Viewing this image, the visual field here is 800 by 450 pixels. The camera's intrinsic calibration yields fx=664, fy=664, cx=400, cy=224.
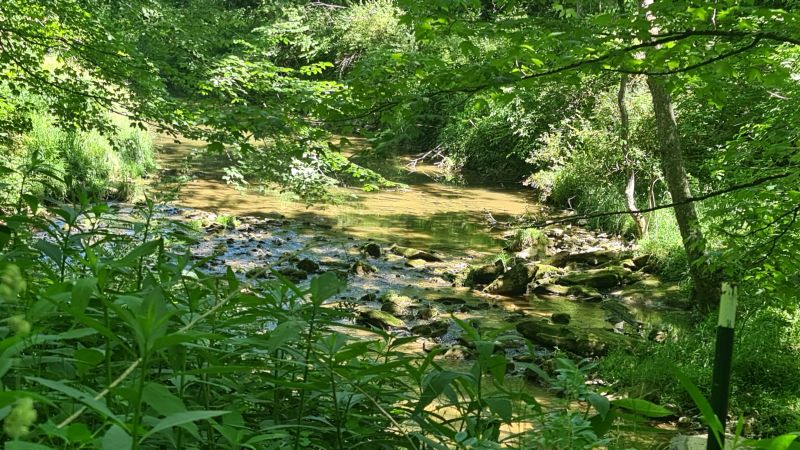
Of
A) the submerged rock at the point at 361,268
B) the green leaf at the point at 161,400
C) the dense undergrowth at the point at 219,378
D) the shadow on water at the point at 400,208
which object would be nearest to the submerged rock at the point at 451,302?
the submerged rock at the point at 361,268

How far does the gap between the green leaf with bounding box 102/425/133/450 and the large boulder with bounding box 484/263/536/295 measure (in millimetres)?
8958

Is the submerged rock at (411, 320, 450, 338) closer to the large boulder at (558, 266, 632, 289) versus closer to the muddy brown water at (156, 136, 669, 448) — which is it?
the muddy brown water at (156, 136, 669, 448)

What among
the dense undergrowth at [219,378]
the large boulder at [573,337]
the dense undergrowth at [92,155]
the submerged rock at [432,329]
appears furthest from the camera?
the dense undergrowth at [92,155]

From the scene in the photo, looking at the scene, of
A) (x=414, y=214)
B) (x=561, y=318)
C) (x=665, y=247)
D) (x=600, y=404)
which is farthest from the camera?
(x=414, y=214)

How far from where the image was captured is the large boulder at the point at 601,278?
10.1m

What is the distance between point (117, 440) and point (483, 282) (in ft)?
30.5

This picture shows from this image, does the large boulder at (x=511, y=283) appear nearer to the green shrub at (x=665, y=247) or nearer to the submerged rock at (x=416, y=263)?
the submerged rock at (x=416, y=263)

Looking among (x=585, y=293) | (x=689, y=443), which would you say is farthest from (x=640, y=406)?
(x=585, y=293)

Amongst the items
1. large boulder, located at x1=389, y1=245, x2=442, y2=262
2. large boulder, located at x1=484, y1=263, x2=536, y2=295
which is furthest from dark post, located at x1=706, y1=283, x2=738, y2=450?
large boulder, located at x1=389, y1=245, x2=442, y2=262

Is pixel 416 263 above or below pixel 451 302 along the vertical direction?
above

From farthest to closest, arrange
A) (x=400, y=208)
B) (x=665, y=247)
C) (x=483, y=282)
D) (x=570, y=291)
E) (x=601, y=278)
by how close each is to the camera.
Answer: (x=400, y=208) < (x=665, y=247) < (x=601, y=278) < (x=483, y=282) < (x=570, y=291)

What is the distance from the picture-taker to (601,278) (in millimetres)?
10164

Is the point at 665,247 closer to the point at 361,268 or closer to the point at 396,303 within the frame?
the point at 396,303

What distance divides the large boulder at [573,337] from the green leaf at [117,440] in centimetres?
681
